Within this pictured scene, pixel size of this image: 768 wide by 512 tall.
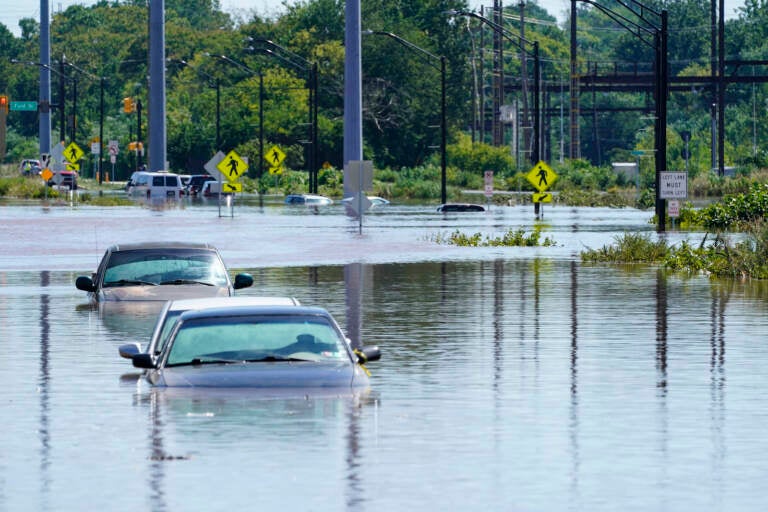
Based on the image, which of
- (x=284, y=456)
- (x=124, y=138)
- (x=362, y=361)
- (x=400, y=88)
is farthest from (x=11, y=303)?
(x=124, y=138)

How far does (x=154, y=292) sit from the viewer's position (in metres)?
23.9

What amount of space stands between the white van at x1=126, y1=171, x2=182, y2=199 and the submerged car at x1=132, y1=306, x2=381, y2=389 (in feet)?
292

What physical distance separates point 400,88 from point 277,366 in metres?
132

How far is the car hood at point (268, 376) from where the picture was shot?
13.8 m

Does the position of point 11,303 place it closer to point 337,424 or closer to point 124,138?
point 337,424

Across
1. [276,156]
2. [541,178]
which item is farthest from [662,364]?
[276,156]

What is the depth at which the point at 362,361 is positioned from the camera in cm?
1471

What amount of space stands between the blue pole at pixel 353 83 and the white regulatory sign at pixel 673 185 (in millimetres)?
28582

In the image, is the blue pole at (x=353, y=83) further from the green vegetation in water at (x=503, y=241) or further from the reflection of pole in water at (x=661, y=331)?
the reflection of pole in water at (x=661, y=331)

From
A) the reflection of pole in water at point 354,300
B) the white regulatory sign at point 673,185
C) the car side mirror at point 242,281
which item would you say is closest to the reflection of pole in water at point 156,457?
the car side mirror at point 242,281

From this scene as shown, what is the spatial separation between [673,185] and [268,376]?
3847 cm

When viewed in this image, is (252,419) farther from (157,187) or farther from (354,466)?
(157,187)

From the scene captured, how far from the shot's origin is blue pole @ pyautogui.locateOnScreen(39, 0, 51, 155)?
121438mm

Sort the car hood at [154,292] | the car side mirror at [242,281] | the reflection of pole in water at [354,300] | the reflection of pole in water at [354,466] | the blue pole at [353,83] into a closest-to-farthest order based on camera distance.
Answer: the reflection of pole in water at [354,466], the car side mirror at [242,281], the car hood at [154,292], the reflection of pole in water at [354,300], the blue pole at [353,83]
